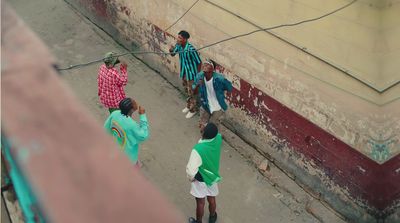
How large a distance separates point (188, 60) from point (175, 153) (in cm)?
121

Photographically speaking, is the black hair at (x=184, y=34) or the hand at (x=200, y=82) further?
the black hair at (x=184, y=34)

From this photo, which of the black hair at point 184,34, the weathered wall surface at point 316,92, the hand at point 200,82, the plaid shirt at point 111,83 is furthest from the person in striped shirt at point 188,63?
the plaid shirt at point 111,83

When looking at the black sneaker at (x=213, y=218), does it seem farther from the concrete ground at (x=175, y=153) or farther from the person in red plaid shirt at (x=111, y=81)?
the person in red plaid shirt at (x=111, y=81)

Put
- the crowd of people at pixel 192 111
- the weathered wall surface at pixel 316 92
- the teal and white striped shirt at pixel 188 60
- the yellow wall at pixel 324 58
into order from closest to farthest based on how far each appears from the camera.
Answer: the yellow wall at pixel 324 58
the weathered wall surface at pixel 316 92
the crowd of people at pixel 192 111
the teal and white striped shirt at pixel 188 60

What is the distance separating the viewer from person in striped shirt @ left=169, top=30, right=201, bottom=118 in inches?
259

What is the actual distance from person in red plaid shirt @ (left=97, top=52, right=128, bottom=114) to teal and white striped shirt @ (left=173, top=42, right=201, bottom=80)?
2.66 feet

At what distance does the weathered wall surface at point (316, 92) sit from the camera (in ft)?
14.9

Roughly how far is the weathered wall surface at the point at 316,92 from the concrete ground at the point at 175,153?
0.28 m

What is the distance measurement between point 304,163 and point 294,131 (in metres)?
0.40

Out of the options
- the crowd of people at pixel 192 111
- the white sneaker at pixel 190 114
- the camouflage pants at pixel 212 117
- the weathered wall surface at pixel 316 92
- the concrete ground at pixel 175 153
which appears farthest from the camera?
the white sneaker at pixel 190 114

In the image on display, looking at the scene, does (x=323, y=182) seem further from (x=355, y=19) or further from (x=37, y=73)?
(x=37, y=73)

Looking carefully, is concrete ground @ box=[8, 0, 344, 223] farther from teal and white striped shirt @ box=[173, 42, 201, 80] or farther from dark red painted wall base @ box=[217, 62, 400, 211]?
teal and white striped shirt @ box=[173, 42, 201, 80]

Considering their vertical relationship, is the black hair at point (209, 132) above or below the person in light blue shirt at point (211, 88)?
above

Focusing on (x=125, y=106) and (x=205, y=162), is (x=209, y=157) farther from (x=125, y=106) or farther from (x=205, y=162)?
(x=125, y=106)
